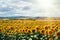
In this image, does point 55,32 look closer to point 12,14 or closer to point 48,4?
point 48,4

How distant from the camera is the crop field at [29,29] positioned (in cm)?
198

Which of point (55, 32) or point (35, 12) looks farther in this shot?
point (35, 12)

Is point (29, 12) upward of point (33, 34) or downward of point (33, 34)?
upward

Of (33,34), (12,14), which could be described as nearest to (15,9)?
(12,14)

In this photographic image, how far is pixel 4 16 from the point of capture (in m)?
2.17

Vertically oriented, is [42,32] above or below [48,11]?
below

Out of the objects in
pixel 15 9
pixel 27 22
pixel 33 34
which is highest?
pixel 15 9

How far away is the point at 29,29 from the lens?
80.7 inches

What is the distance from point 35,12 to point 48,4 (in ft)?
0.58

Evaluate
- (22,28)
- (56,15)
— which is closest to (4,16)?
(22,28)

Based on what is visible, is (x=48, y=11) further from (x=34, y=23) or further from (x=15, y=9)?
(x=15, y=9)

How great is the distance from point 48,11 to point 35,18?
0.58 ft

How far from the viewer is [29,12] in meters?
2.12

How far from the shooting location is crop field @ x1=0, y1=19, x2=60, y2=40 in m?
1.98
